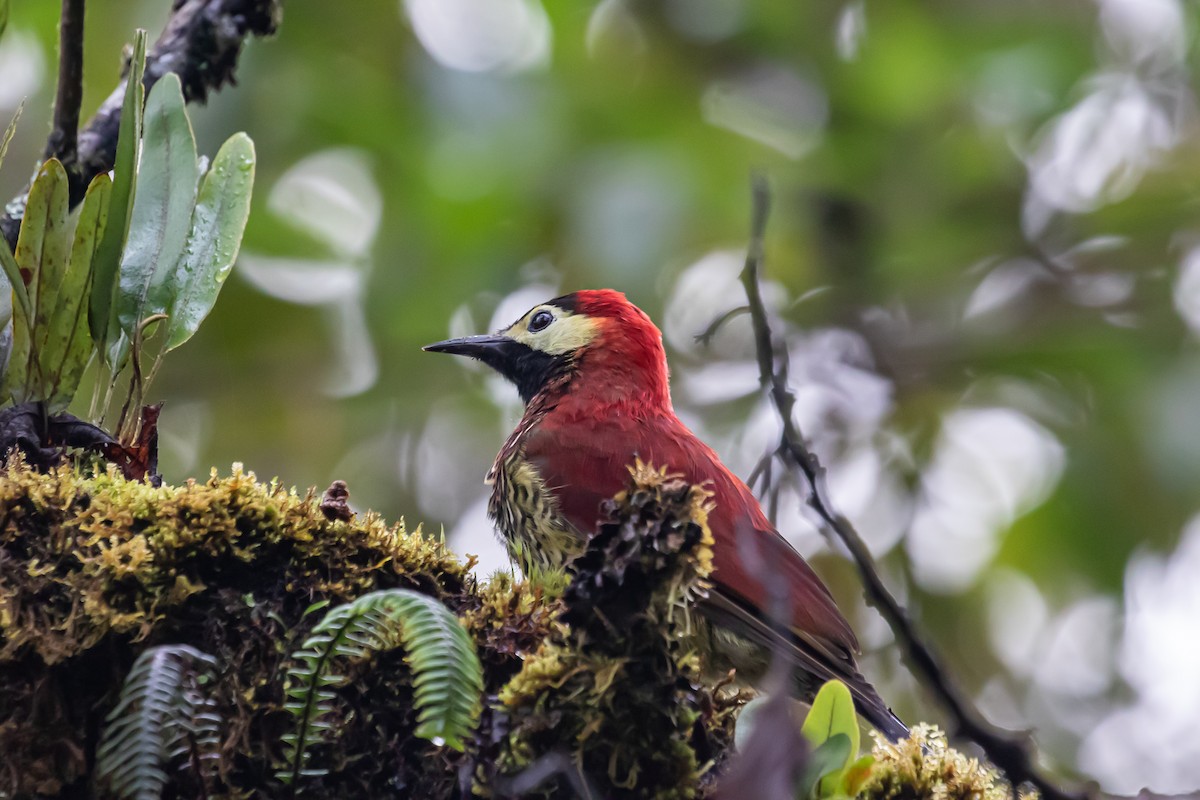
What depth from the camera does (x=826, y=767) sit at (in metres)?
1.95

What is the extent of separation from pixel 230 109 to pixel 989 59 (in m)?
3.51

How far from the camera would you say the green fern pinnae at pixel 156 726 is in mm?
1749

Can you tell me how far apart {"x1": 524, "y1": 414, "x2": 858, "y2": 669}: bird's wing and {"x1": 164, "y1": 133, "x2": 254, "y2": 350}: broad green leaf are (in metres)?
1.04

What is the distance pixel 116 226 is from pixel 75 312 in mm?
224

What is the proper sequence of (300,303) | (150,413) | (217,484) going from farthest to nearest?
1. (300,303)
2. (150,413)
3. (217,484)

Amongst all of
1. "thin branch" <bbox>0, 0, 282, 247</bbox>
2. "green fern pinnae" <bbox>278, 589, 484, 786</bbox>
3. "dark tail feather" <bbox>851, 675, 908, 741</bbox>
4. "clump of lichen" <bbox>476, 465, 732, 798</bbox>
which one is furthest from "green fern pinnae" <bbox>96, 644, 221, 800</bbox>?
"thin branch" <bbox>0, 0, 282, 247</bbox>

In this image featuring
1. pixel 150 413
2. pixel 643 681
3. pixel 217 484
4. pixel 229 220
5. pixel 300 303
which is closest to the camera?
pixel 643 681

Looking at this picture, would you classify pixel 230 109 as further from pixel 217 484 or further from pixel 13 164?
pixel 217 484

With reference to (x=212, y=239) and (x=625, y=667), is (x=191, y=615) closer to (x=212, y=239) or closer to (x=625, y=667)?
(x=625, y=667)

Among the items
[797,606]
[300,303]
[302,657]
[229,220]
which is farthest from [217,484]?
[300,303]

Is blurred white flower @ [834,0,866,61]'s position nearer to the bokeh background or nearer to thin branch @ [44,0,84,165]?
the bokeh background

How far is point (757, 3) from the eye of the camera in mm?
6004

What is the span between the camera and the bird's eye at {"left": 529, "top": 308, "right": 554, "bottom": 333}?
415 cm

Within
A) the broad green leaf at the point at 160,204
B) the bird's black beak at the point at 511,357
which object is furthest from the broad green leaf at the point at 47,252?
the bird's black beak at the point at 511,357
